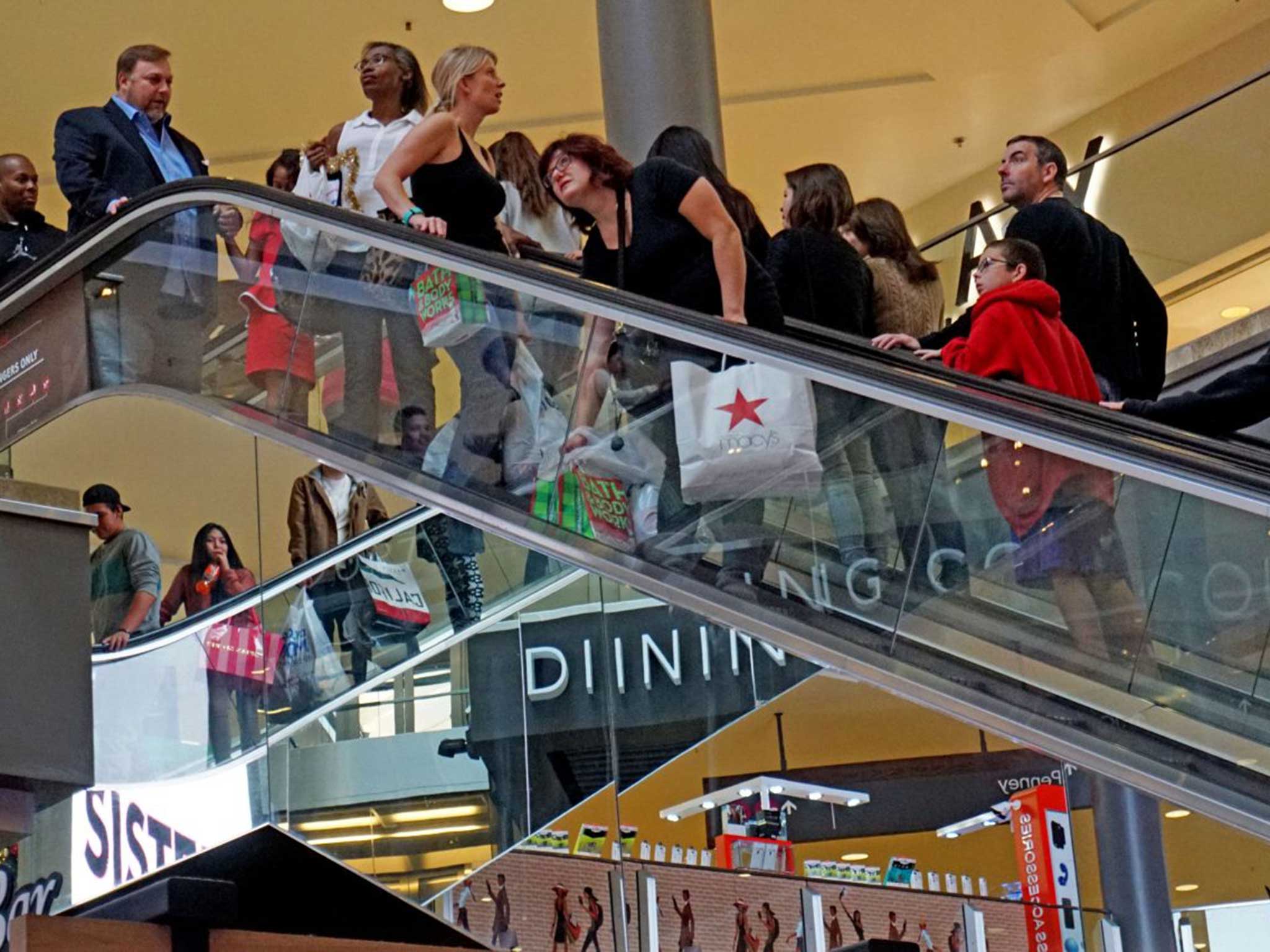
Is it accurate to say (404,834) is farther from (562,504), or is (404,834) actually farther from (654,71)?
(654,71)

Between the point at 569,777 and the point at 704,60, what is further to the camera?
the point at 704,60

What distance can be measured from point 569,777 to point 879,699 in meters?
11.2

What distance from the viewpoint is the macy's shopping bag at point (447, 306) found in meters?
6.05

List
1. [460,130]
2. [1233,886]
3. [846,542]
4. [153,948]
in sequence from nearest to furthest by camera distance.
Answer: [153,948] → [846,542] → [460,130] → [1233,886]

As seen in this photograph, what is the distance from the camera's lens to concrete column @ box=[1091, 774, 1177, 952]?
13148mm

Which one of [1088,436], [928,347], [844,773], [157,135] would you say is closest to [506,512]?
[928,347]

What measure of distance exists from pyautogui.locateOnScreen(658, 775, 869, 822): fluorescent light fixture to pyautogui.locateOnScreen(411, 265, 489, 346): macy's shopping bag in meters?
7.96

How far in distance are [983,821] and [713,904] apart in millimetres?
4776

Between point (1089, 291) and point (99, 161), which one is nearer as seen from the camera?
point (1089, 291)

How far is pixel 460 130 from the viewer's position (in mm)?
6598

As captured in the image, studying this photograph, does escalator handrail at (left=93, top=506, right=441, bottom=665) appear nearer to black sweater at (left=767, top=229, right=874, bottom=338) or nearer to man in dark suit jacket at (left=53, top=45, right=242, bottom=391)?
man in dark suit jacket at (left=53, top=45, right=242, bottom=391)

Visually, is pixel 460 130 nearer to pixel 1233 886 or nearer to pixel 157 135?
pixel 157 135

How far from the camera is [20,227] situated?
8391 millimetres

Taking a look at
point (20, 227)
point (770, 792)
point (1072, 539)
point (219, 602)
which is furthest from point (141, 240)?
point (770, 792)
